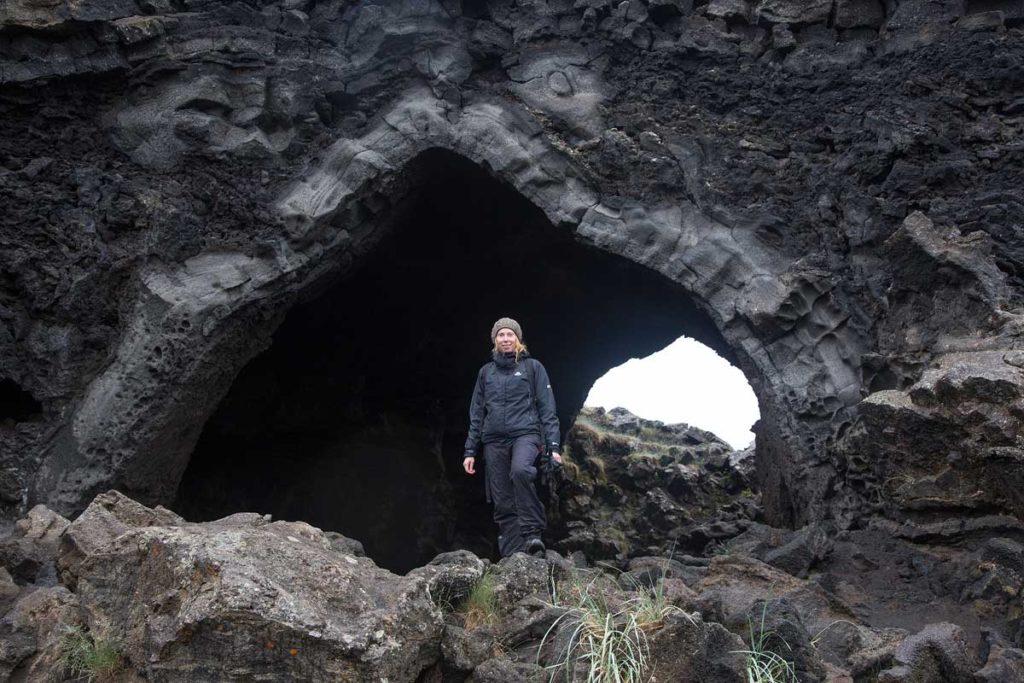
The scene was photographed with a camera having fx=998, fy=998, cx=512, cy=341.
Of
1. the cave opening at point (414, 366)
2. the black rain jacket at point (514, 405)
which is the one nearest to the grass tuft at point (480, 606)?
the black rain jacket at point (514, 405)

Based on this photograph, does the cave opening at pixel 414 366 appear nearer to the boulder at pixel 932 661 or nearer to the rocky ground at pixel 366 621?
the rocky ground at pixel 366 621

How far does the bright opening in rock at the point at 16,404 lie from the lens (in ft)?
26.4

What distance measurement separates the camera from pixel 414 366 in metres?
12.4

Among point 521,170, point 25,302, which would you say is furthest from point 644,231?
point 25,302

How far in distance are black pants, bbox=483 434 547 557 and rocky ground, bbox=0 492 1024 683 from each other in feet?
1.52

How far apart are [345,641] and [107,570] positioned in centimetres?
148

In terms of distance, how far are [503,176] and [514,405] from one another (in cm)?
274

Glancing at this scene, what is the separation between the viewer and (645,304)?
36.1 ft

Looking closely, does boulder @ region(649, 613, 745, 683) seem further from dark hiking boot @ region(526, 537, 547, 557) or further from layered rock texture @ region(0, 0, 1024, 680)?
layered rock texture @ region(0, 0, 1024, 680)

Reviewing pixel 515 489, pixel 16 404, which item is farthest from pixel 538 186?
pixel 16 404

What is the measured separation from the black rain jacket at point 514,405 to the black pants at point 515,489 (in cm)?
7

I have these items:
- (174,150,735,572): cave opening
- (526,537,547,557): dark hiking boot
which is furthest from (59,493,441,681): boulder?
(174,150,735,572): cave opening

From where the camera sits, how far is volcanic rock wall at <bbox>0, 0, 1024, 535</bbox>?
7754mm

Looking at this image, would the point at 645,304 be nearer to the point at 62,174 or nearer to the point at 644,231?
the point at 644,231
